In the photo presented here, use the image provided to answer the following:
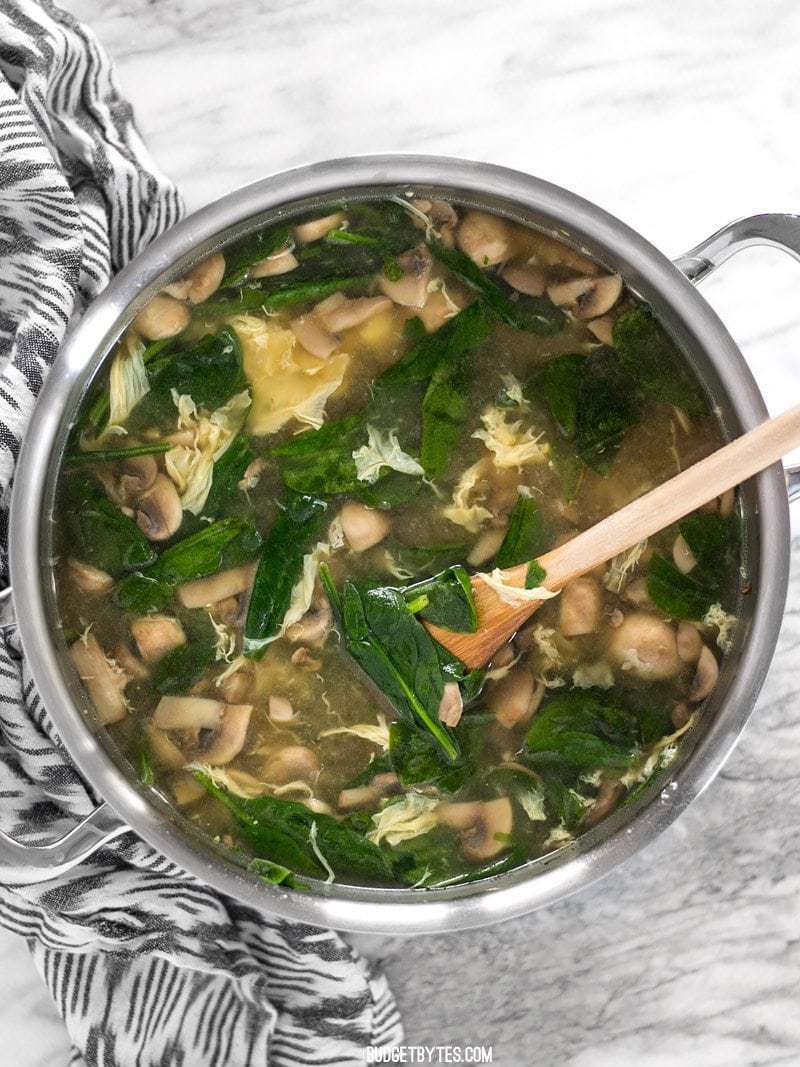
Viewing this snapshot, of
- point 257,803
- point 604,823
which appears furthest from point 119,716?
point 604,823

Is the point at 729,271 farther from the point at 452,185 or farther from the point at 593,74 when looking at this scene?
the point at 452,185

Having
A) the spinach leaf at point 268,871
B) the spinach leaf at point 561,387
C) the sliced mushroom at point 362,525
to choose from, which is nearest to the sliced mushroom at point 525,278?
the spinach leaf at point 561,387

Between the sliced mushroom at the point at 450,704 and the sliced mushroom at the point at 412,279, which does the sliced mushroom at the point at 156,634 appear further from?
the sliced mushroom at the point at 412,279

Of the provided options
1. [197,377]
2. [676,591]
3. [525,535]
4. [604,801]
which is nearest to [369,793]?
[604,801]

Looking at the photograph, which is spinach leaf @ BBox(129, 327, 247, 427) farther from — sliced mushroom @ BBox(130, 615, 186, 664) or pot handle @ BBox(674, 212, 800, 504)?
pot handle @ BBox(674, 212, 800, 504)

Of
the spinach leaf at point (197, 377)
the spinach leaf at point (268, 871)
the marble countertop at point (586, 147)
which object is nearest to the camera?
the spinach leaf at point (197, 377)
